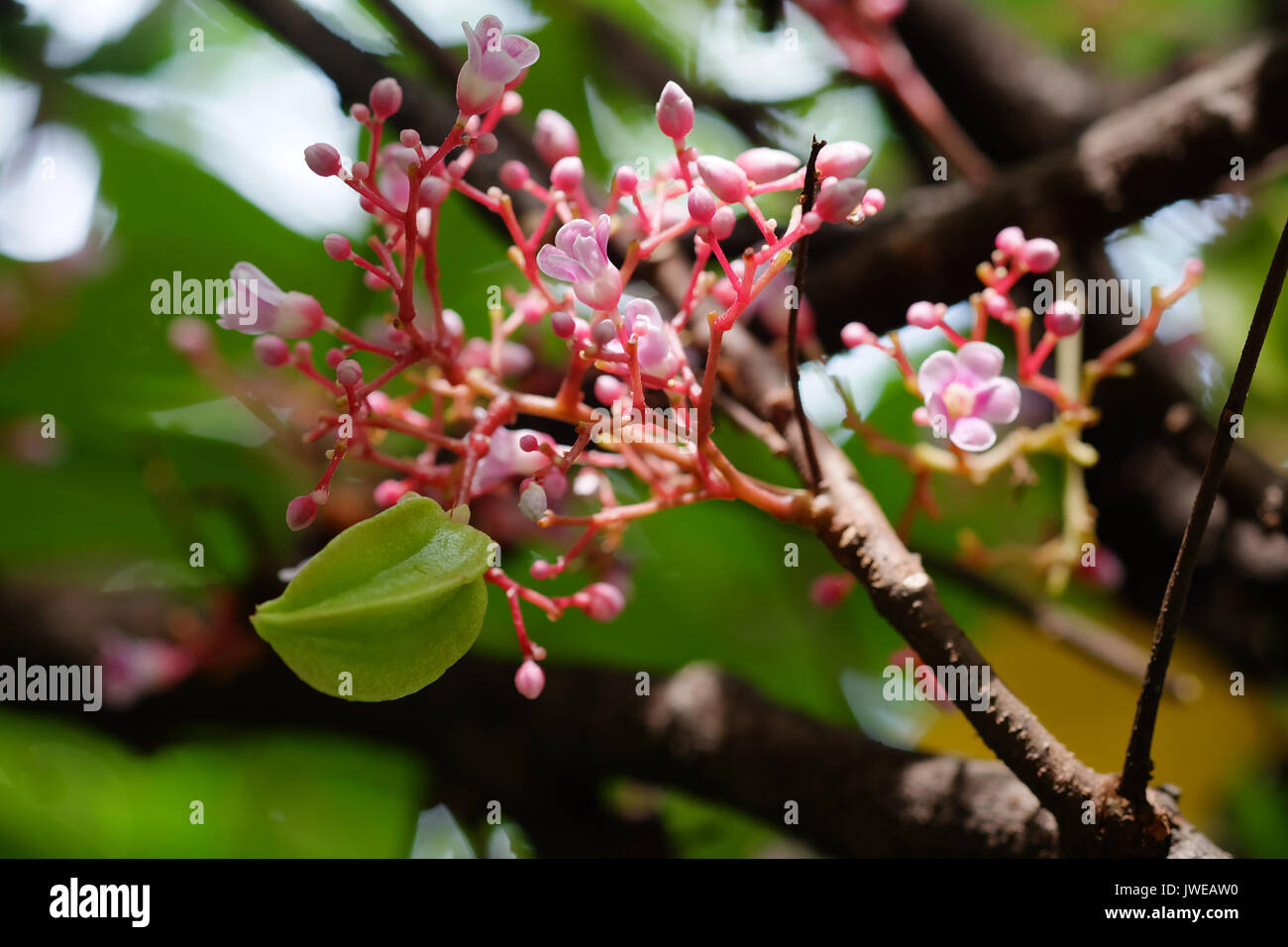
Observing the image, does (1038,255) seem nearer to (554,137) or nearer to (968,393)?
(968,393)

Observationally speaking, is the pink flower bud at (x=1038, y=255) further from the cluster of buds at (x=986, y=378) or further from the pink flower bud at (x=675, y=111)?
the pink flower bud at (x=675, y=111)

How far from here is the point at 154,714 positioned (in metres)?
1.43

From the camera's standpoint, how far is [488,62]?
63 centimetres

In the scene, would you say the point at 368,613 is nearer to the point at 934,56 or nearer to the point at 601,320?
the point at 601,320

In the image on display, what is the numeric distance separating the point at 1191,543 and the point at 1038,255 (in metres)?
0.26

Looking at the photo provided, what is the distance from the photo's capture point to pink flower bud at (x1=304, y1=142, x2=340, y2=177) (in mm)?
654

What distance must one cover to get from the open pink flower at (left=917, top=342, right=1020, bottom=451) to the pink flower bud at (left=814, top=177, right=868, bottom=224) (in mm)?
143

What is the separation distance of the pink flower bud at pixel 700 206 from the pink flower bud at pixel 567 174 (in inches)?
6.4

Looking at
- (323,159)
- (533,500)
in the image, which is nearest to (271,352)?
(323,159)

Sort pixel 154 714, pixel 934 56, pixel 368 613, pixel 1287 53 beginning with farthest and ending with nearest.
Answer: pixel 934 56 → pixel 154 714 → pixel 1287 53 → pixel 368 613

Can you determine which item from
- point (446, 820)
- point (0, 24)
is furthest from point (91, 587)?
point (0, 24)

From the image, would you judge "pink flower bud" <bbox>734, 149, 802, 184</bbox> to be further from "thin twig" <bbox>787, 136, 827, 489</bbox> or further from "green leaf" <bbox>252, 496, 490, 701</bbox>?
"green leaf" <bbox>252, 496, 490, 701</bbox>

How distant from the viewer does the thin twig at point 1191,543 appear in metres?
0.58
